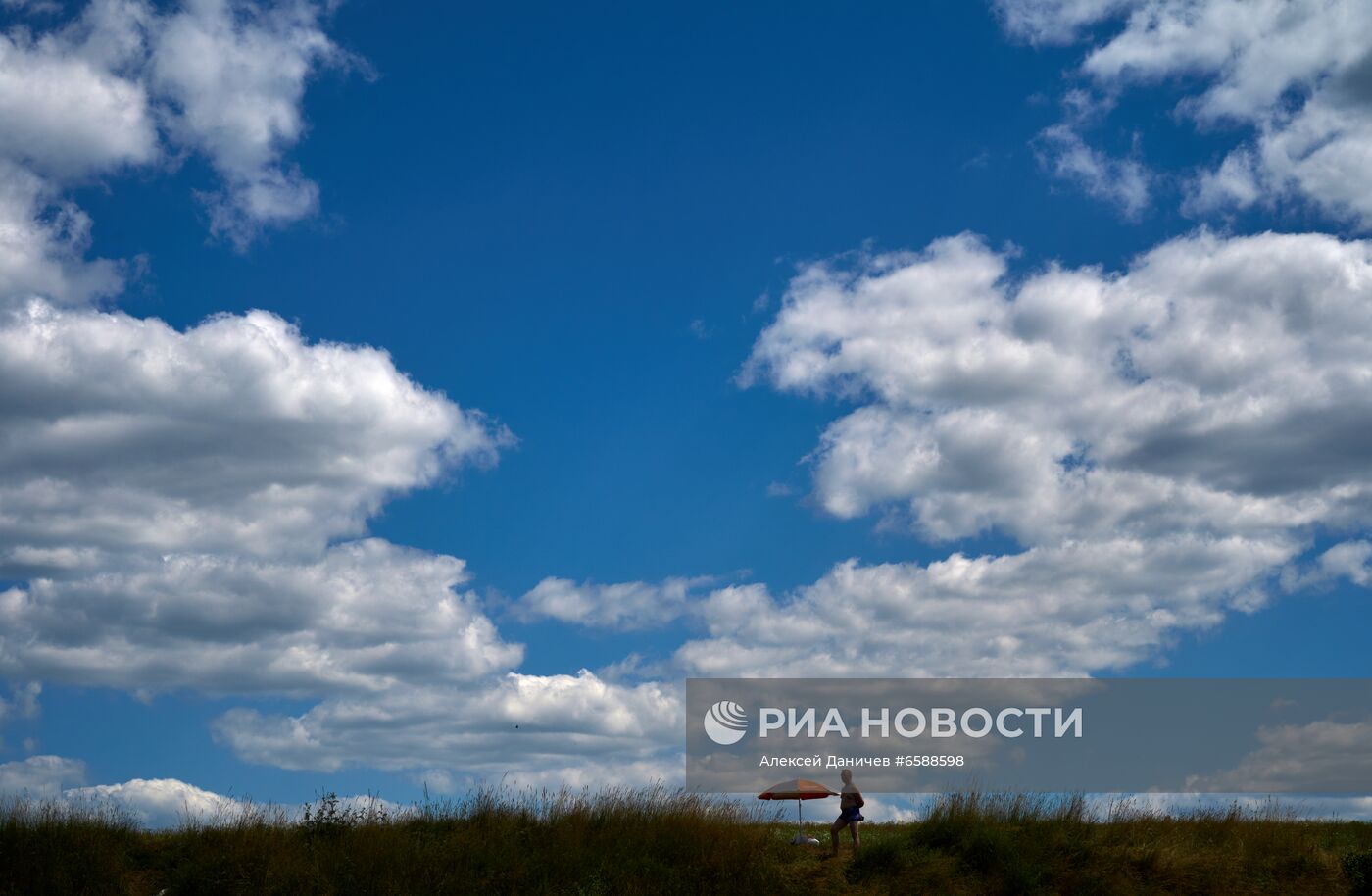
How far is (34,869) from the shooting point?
22281 millimetres

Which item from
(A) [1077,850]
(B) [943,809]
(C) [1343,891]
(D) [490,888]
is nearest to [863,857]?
(B) [943,809]

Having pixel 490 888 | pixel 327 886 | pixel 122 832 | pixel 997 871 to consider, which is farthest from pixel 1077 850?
pixel 122 832

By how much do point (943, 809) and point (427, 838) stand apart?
11126mm

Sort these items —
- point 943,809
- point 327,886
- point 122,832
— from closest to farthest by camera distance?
point 327,886
point 122,832
point 943,809

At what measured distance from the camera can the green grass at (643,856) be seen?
886 inches

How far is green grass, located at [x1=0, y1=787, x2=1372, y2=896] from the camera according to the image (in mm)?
22516

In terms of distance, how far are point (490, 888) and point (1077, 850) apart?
12.3m

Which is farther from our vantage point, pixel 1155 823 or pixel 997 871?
pixel 1155 823

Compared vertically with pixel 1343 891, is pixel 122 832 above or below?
above

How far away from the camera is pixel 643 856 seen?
23.7 meters

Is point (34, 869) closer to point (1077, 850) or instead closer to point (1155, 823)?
point (1077, 850)

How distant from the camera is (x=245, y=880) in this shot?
22281 millimetres

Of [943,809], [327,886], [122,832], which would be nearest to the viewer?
[327,886]

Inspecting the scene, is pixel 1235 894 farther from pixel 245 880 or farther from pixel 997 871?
pixel 245 880
